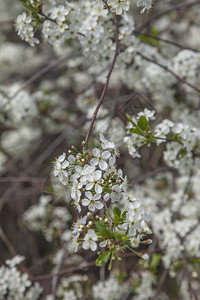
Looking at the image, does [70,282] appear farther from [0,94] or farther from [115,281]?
[0,94]

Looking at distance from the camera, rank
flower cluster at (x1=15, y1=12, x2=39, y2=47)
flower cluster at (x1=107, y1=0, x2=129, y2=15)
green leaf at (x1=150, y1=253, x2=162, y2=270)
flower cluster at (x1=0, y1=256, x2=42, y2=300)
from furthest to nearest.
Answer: green leaf at (x1=150, y1=253, x2=162, y2=270) < flower cluster at (x1=0, y1=256, x2=42, y2=300) < flower cluster at (x1=15, y1=12, x2=39, y2=47) < flower cluster at (x1=107, y1=0, x2=129, y2=15)

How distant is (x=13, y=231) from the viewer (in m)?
6.20

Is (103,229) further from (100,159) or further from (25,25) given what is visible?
(25,25)

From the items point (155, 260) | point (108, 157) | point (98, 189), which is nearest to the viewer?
point (98, 189)

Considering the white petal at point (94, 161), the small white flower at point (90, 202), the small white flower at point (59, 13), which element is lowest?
the small white flower at point (90, 202)

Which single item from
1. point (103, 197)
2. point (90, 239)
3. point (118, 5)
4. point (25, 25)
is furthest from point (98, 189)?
point (25, 25)

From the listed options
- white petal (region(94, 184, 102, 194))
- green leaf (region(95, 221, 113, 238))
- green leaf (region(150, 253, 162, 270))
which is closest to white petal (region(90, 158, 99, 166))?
white petal (region(94, 184, 102, 194))

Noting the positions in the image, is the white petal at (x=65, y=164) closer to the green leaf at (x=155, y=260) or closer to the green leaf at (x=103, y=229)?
the green leaf at (x=103, y=229)

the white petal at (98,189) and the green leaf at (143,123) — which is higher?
the green leaf at (143,123)

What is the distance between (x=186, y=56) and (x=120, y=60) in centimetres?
94

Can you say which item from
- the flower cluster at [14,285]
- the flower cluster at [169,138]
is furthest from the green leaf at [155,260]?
the flower cluster at [14,285]

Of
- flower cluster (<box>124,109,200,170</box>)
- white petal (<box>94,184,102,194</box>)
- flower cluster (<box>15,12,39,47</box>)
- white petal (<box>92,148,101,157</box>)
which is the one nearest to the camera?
white petal (<box>94,184,102,194</box>)

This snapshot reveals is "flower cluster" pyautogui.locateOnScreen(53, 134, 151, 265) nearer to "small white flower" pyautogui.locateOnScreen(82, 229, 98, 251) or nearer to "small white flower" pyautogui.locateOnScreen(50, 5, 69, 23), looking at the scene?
"small white flower" pyautogui.locateOnScreen(82, 229, 98, 251)

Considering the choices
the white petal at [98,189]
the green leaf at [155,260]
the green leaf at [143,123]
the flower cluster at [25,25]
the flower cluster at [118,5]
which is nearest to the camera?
the white petal at [98,189]
